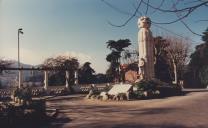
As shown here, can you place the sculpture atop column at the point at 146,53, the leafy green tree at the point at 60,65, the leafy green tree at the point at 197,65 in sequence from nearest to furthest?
the sculpture atop column at the point at 146,53, the leafy green tree at the point at 60,65, the leafy green tree at the point at 197,65

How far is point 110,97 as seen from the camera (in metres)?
32.4

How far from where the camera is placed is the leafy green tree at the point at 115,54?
5753cm

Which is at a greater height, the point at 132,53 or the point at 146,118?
the point at 132,53

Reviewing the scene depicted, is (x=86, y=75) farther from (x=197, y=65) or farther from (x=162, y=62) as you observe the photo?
(x=197, y=65)

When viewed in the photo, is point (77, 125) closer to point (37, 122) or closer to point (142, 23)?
point (37, 122)

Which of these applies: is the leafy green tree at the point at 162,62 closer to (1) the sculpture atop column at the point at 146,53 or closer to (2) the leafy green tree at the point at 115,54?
(2) the leafy green tree at the point at 115,54

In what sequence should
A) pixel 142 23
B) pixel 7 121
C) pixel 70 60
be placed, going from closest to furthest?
pixel 7 121
pixel 142 23
pixel 70 60

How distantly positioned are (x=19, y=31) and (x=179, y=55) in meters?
23.2

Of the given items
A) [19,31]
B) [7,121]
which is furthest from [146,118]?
[19,31]

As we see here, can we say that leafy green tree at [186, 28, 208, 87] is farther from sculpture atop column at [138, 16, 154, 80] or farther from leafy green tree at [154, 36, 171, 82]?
sculpture atop column at [138, 16, 154, 80]

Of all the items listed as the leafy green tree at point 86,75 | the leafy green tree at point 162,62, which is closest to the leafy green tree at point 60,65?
the leafy green tree at point 86,75

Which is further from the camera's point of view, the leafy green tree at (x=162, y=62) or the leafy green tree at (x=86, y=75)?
the leafy green tree at (x=86, y=75)

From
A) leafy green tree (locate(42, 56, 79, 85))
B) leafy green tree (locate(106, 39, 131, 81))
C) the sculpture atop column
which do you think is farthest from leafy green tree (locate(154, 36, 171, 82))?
the sculpture atop column

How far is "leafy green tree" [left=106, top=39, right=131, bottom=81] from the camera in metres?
57.5
